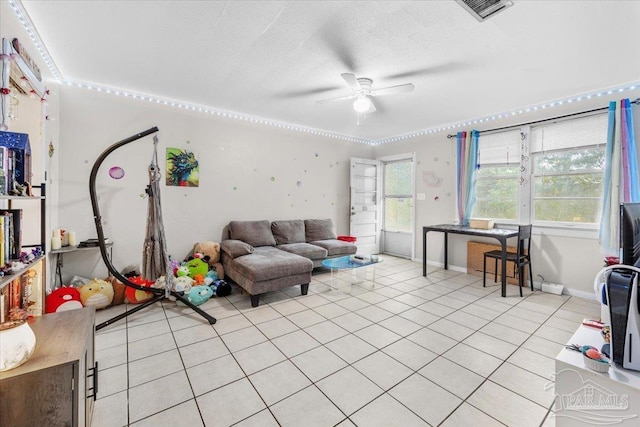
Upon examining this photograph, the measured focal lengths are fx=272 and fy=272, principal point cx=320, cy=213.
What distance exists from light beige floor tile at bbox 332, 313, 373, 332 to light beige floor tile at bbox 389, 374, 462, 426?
81 centimetres

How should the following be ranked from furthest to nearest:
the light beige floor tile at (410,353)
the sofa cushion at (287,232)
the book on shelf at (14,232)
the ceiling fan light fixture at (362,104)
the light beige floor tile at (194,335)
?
the sofa cushion at (287,232), the ceiling fan light fixture at (362,104), the light beige floor tile at (194,335), the light beige floor tile at (410,353), the book on shelf at (14,232)

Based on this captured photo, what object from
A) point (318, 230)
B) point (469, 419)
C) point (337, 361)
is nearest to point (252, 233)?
point (318, 230)

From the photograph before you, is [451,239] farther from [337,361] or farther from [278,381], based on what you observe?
[278,381]

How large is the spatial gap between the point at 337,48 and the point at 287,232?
302 cm

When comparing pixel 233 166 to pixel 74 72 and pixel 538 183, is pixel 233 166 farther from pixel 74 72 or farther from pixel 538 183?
pixel 538 183

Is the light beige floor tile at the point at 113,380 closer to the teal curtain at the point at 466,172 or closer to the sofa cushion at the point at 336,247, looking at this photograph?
the sofa cushion at the point at 336,247

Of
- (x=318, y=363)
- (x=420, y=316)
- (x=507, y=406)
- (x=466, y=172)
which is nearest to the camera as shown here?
(x=507, y=406)

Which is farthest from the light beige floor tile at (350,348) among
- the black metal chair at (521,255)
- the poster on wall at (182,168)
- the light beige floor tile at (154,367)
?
the poster on wall at (182,168)

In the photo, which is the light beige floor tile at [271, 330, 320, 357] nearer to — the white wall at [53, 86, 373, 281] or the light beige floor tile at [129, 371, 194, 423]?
the light beige floor tile at [129, 371, 194, 423]

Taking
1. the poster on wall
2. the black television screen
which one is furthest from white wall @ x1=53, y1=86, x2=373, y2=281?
the black television screen

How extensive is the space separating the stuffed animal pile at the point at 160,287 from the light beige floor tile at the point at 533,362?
3.12m

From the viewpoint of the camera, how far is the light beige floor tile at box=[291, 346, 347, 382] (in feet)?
6.57

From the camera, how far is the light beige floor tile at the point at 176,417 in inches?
60.9

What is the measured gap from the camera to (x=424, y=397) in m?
1.77
